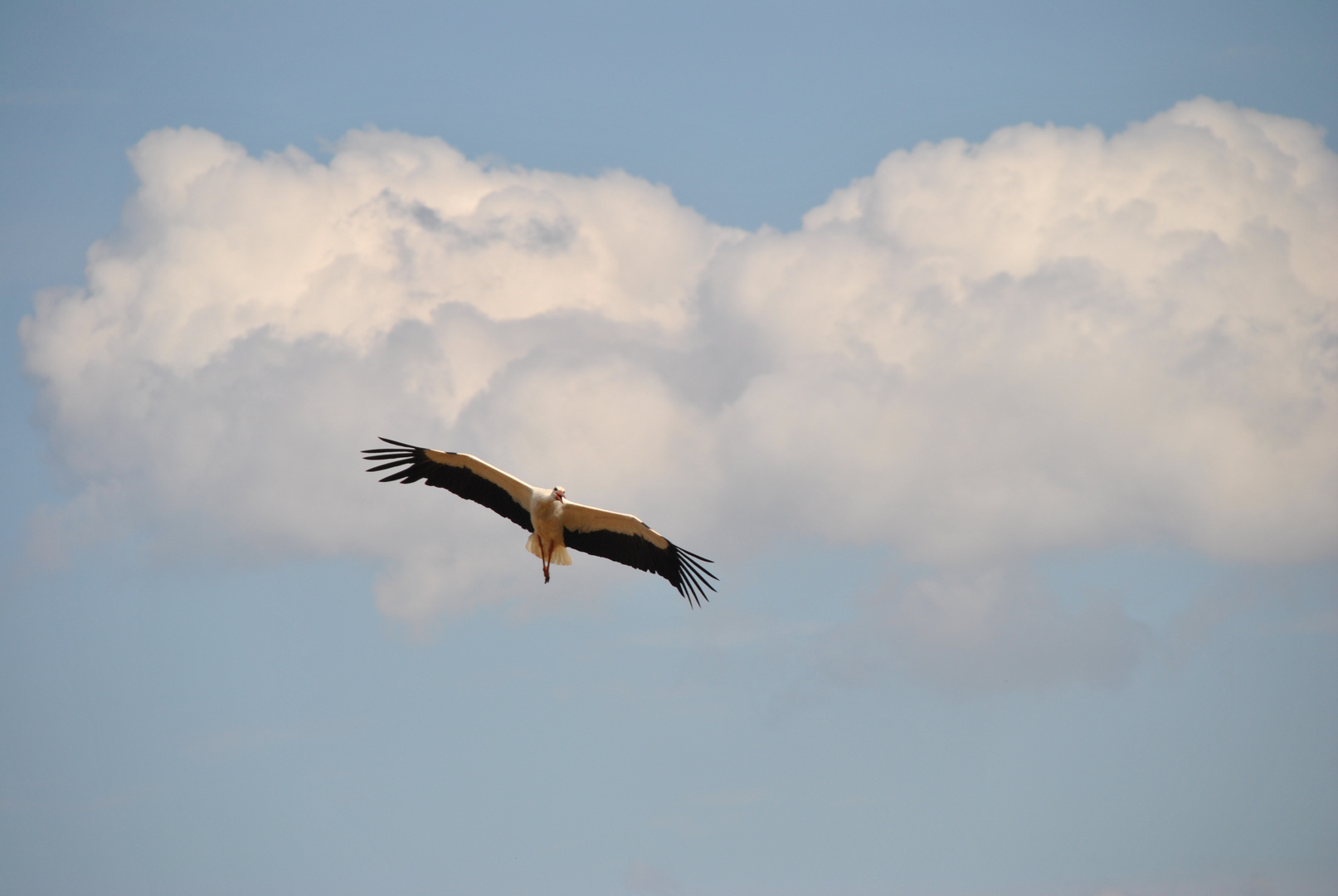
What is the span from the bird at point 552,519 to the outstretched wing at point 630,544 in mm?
24

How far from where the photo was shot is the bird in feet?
135

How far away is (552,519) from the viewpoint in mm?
42250

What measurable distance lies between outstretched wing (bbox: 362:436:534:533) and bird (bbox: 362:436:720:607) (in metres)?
0.02

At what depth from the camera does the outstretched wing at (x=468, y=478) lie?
40688 mm

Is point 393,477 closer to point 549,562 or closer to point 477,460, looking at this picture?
point 477,460

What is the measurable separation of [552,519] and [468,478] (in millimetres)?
2618

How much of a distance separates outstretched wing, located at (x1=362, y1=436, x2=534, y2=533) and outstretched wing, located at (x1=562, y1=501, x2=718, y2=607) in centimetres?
137

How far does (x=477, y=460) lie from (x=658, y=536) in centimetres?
582

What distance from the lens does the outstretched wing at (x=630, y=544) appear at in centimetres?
4297

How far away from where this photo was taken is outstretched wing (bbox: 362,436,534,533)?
40.7m

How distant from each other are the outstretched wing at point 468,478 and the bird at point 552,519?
0.02m

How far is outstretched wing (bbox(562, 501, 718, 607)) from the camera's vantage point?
1692 inches

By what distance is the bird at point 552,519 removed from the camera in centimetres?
4122

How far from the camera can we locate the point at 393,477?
1591 inches
